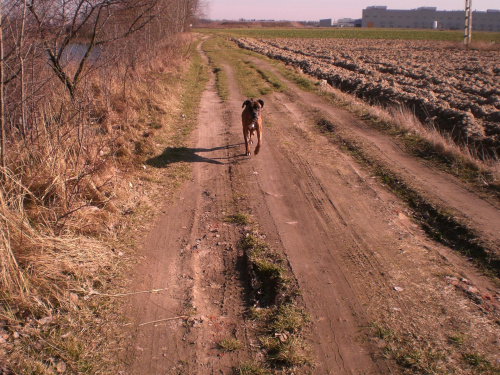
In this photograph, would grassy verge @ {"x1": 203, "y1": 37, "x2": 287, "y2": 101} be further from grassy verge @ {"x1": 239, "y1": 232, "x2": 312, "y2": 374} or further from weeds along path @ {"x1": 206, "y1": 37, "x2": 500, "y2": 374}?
grassy verge @ {"x1": 239, "y1": 232, "x2": 312, "y2": 374}

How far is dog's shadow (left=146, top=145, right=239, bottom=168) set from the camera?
27.1ft

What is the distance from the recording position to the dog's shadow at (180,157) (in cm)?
826

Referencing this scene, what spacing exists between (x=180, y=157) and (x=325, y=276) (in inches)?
200

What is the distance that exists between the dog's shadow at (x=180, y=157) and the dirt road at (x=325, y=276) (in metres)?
0.33

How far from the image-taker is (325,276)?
4.43 meters

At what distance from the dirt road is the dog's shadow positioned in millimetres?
330

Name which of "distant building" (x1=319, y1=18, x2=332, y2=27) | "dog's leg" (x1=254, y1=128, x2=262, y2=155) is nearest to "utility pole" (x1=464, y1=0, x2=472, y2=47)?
"dog's leg" (x1=254, y1=128, x2=262, y2=155)

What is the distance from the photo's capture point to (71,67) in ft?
28.6

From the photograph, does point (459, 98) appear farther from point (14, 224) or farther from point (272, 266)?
point (14, 224)

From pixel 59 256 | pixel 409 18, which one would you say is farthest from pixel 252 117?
pixel 409 18

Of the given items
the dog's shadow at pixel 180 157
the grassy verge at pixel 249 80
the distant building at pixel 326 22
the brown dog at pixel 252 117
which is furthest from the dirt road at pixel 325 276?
the distant building at pixel 326 22

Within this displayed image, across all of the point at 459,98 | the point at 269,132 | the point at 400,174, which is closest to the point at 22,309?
the point at 400,174

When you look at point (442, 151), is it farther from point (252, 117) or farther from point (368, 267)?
point (368, 267)

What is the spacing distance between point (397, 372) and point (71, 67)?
8568 mm
